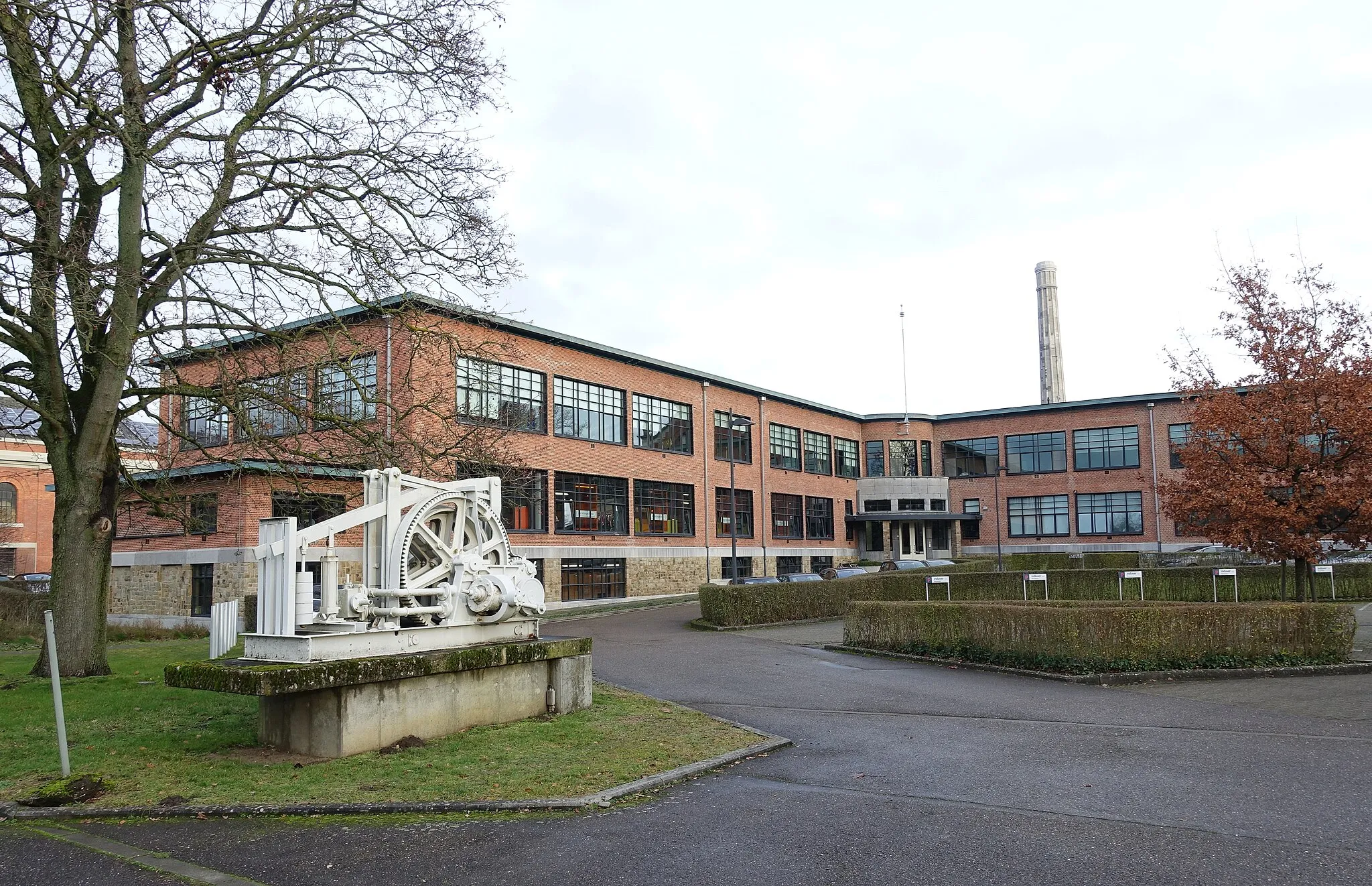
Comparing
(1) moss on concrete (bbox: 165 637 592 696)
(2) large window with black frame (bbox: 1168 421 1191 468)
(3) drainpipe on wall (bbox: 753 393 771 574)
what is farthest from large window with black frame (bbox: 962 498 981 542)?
(1) moss on concrete (bbox: 165 637 592 696)

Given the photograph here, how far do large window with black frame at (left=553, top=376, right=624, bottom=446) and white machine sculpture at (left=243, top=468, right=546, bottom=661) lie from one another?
82.2 ft

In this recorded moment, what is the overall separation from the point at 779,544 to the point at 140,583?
29.5m

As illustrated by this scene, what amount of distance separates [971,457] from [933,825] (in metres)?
59.8

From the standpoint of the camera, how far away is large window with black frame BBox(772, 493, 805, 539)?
51219 millimetres

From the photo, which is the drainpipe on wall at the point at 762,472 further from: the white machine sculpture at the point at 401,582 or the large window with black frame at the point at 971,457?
the white machine sculpture at the point at 401,582

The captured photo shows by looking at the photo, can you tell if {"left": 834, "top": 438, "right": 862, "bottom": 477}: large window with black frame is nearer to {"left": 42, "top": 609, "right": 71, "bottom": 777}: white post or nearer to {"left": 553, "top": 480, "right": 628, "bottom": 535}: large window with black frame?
{"left": 553, "top": 480, "right": 628, "bottom": 535}: large window with black frame

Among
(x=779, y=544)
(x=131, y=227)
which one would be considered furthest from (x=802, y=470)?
(x=131, y=227)

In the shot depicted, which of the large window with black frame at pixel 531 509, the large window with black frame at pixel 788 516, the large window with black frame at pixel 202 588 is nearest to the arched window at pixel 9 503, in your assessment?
the large window with black frame at pixel 202 588

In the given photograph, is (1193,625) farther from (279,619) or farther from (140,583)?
(140,583)

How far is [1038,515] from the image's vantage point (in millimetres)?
60594

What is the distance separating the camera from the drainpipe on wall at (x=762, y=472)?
4916 cm

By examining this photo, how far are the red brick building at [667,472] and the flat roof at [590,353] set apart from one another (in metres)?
0.13

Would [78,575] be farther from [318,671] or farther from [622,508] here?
[622,508]

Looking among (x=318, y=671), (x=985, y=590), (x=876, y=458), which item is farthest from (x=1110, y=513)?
(x=318, y=671)
